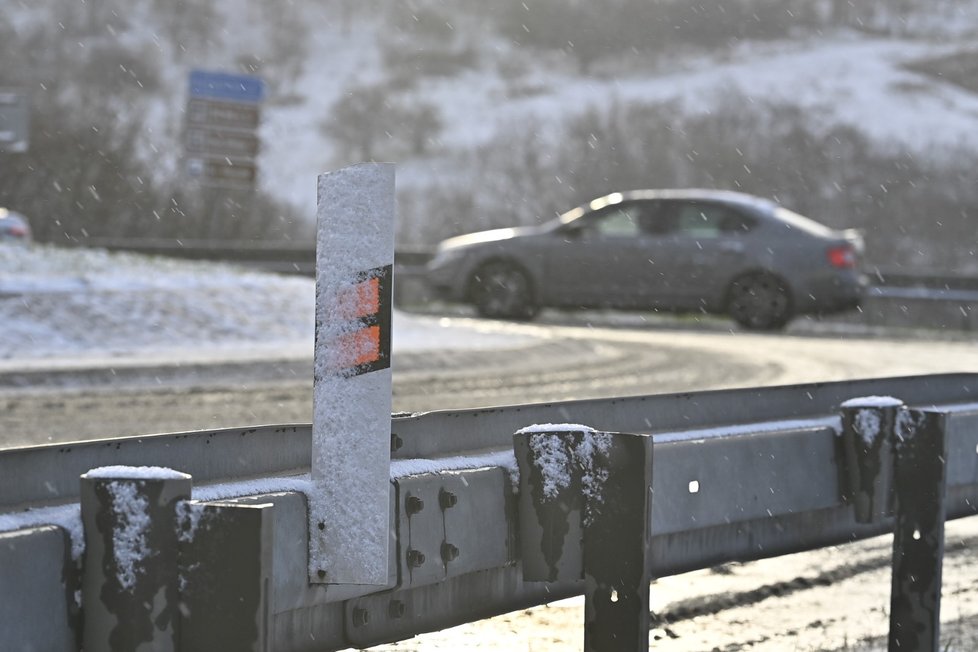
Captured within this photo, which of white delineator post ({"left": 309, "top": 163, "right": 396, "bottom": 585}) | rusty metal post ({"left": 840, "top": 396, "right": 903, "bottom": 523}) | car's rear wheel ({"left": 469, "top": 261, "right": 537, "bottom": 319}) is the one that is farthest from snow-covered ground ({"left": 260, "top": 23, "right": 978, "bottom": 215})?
white delineator post ({"left": 309, "top": 163, "right": 396, "bottom": 585})

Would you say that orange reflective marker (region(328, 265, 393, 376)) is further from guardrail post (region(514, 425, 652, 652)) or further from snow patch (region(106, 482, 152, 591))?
guardrail post (region(514, 425, 652, 652))

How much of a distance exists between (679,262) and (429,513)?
56.5ft

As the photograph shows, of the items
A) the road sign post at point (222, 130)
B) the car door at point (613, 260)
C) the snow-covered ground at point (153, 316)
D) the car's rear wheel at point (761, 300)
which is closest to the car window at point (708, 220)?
the car door at point (613, 260)

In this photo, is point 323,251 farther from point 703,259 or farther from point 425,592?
point 703,259

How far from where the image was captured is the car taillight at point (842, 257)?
20.0 meters

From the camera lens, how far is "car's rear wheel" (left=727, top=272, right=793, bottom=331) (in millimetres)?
20234

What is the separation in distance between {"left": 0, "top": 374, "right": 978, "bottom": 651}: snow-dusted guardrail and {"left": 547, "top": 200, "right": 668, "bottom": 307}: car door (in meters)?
14.9

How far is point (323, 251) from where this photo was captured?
316cm

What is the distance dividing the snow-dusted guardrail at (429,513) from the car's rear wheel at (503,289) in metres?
15.3

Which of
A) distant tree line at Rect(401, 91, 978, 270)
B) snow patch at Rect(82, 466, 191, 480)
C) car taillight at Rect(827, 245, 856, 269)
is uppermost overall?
distant tree line at Rect(401, 91, 978, 270)

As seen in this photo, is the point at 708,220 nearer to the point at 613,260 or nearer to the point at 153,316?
the point at 613,260

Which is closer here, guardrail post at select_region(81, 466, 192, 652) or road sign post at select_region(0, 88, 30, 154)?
guardrail post at select_region(81, 466, 192, 652)

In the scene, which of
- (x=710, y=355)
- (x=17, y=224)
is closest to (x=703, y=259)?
(x=710, y=355)

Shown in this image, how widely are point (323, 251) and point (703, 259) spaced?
57.5ft
